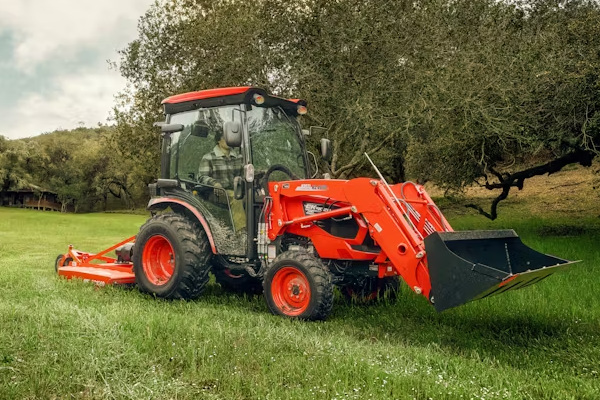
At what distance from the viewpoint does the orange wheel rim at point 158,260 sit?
7055 mm

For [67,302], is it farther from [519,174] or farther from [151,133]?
[519,174]

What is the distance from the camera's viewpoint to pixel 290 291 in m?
5.84

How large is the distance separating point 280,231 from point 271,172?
84 cm

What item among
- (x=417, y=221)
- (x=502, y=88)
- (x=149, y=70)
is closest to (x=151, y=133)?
(x=149, y=70)

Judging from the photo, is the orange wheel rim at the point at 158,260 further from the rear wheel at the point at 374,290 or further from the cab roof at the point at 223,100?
the rear wheel at the point at 374,290

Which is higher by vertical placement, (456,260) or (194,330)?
(456,260)

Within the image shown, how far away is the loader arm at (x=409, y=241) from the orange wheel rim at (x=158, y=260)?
163 cm

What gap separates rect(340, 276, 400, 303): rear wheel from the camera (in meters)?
6.73

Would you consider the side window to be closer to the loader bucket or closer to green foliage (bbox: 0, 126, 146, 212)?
the loader bucket

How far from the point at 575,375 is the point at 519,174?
13824mm

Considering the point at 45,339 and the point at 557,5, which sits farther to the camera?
the point at 557,5

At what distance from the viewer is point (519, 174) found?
1695 centimetres

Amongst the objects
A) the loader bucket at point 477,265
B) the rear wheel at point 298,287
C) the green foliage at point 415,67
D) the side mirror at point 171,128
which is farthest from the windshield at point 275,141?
the green foliage at point 415,67

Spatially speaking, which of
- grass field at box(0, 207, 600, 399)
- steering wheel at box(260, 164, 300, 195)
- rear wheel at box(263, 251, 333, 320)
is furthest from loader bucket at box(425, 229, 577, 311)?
steering wheel at box(260, 164, 300, 195)
